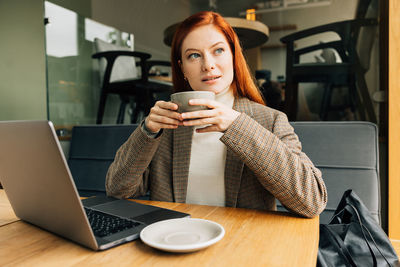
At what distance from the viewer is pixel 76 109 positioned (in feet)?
7.76

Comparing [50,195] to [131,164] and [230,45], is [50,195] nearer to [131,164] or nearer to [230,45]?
[131,164]

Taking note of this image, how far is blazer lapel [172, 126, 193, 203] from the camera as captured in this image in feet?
3.09

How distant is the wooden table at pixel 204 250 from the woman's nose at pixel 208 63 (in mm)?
491

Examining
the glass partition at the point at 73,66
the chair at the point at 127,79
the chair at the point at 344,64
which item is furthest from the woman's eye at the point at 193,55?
the glass partition at the point at 73,66

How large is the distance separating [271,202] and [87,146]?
1.27 meters

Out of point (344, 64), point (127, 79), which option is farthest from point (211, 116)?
point (127, 79)

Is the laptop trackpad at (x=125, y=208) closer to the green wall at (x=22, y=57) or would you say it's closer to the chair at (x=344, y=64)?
the chair at (x=344, y=64)

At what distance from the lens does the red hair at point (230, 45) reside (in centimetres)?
99

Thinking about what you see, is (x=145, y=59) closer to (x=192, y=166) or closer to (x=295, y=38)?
(x=295, y=38)

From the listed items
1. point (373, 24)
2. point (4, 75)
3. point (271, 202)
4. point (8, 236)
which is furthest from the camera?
point (4, 75)

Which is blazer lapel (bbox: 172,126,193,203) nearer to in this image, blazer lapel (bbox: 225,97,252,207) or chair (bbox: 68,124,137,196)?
blazer lapel (bbox: 225,97,252,207)
